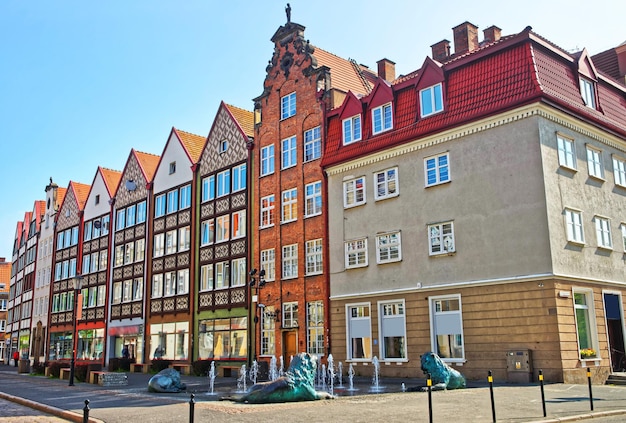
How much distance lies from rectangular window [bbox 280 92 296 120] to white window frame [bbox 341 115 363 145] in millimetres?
4237

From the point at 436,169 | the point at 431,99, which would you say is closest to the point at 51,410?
the point at 436,169

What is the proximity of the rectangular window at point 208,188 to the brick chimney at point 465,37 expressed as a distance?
16.5m

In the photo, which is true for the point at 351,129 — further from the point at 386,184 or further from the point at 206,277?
the point at 206,277

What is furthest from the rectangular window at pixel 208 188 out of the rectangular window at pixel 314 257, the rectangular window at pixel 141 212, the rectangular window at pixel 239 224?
the rectangular window at pixel 314 257

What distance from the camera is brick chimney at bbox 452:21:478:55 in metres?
33.5

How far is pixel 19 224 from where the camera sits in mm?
78250

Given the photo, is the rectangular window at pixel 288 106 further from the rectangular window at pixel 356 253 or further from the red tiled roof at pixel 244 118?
the rectangular window at pixel 356 253

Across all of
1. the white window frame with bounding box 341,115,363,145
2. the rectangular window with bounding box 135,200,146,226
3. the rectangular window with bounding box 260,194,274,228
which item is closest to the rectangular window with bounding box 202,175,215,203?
the rectangular window with bounding box 260,194,274,228

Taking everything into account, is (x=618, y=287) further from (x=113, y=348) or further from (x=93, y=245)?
(x=93, y=245)

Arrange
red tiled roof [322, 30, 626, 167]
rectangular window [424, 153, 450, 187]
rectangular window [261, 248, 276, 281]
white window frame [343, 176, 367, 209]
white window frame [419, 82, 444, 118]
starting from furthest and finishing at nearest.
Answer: rectangular window [261, 248, 276, 281], white window frame [343, 176, 367, 209], white window frame [419, 82, 444, 118], rectangular window [424, 153, 450, 187], red tiled roof [322, 30, 626, 167]

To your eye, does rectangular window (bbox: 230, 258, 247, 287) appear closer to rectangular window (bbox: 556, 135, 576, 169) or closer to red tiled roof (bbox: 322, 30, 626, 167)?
red tiled roof (bbox: 322, 30, 626, 167)

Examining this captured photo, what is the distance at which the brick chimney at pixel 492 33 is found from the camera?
110 ft

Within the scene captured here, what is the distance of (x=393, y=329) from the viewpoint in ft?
90.2

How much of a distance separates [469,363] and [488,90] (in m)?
10.6
